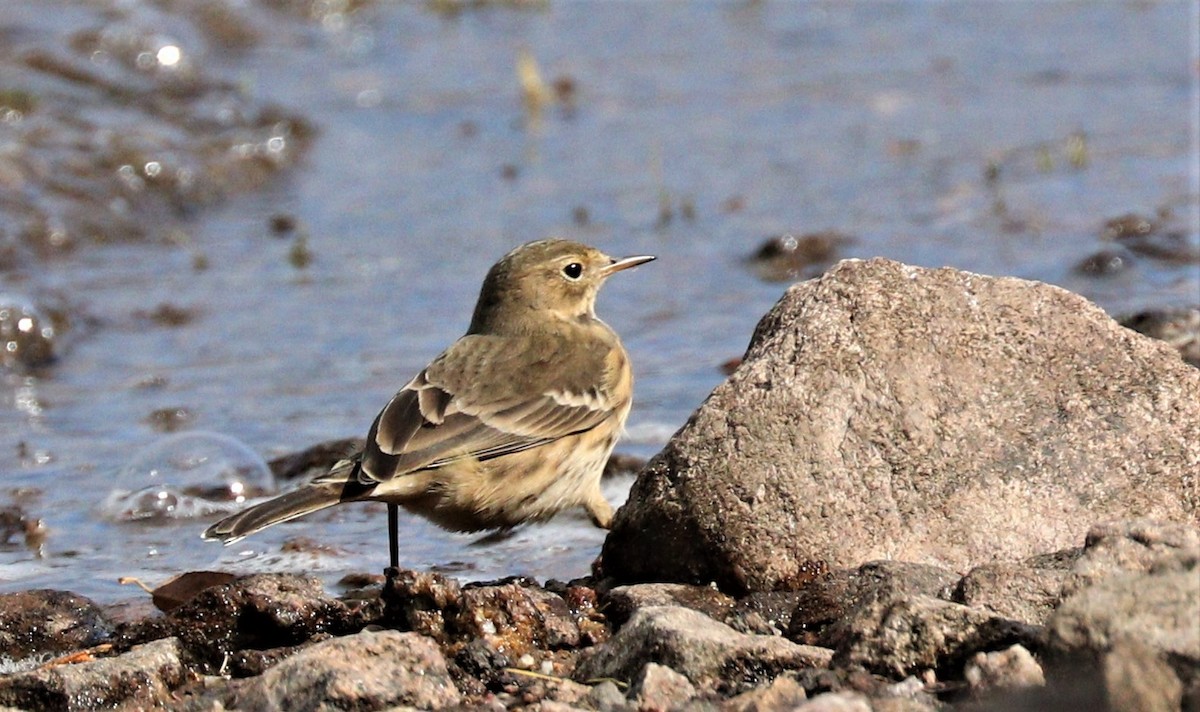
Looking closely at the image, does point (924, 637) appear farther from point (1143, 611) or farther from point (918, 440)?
point (918, 440)

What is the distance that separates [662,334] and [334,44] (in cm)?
1007

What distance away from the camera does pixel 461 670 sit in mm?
5016


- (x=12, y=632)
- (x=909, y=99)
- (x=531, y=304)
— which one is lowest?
(x=12, y=632)

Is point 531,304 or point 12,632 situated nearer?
point 12,632

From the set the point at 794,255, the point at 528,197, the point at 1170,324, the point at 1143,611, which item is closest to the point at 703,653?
the point at 1143,611

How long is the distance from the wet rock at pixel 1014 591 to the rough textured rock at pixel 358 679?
147 centimetres

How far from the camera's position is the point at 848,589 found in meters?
5.34

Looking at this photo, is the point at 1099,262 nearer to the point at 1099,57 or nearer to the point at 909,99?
the point at 909,99

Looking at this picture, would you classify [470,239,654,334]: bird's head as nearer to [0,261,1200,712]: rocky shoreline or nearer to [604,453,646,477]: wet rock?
[604,453,646,477]: wet rock

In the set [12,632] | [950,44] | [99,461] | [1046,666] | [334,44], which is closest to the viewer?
[1046,666]

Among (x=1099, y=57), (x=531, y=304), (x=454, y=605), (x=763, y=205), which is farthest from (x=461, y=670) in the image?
(x=1099, y=57)

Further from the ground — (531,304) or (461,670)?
(531,304)

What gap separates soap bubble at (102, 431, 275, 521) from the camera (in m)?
7.83

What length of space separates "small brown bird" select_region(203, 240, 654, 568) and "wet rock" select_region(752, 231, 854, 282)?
4307 mm
